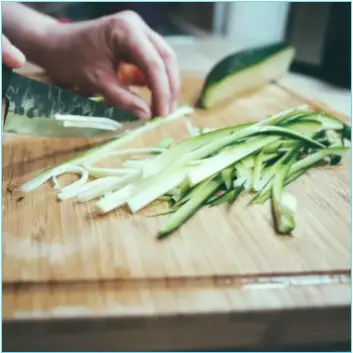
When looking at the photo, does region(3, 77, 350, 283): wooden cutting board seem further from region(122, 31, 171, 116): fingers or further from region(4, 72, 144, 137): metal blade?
region(122, 31, 171, 116): fingers

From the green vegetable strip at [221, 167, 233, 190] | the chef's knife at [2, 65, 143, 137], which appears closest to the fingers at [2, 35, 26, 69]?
the chef's knife at [2, 65, 143, 137]

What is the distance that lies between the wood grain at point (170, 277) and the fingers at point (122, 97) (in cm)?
36

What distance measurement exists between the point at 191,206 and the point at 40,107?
32 centimetres

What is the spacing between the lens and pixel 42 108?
36.2 inches

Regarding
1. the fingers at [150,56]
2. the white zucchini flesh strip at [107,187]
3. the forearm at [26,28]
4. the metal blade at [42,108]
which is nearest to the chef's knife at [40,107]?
the metal blade at [42,108]

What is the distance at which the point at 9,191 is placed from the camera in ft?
2.59

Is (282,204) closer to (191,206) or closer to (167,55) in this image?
(191,206)

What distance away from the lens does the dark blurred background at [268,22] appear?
4.58ft

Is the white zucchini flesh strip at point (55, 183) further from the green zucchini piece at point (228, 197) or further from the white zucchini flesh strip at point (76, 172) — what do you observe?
the green zucchini piece at point (228, 197)

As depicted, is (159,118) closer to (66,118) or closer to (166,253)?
(66,118)

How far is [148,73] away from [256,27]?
103cm

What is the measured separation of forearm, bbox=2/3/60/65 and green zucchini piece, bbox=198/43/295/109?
35cm

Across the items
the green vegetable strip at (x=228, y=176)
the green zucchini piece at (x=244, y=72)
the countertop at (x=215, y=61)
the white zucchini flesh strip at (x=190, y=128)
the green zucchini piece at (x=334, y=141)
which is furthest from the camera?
the countertop at (x=215, y=61)

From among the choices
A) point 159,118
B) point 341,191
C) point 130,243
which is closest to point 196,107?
point 159,118
